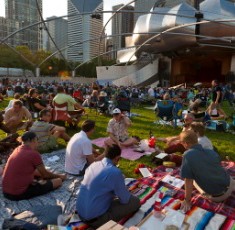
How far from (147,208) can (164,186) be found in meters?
0.94

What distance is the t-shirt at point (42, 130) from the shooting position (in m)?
7.26

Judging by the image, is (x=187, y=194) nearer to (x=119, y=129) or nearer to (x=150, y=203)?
(x=150, y=203)

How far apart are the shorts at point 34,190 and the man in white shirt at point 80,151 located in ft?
2.31

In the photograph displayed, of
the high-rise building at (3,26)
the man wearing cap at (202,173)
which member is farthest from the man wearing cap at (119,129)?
the high-rise building at (3,26)

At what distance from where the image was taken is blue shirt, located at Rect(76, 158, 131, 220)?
3707 mm

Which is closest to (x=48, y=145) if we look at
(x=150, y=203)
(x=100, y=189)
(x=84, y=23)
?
(x=150, y=203)

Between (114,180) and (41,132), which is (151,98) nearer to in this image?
(41,132)

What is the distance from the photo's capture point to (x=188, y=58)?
50531 mm

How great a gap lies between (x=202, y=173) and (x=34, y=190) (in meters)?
2.70

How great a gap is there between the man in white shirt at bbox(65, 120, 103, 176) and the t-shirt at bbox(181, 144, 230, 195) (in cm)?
199

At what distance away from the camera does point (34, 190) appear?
488cm

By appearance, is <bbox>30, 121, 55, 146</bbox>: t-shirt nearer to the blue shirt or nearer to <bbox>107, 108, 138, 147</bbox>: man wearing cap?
<bbox>107, 108, 138, 147</bbox>: man wearing cap

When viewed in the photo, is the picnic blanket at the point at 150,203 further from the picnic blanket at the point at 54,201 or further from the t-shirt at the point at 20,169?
the t-shirt at the point at 20,169

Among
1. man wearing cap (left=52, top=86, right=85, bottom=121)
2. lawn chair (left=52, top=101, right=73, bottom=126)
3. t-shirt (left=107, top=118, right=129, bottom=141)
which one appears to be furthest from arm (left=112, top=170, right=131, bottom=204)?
man wearing cap (left=52, top=86, right=85, bottom=121)
